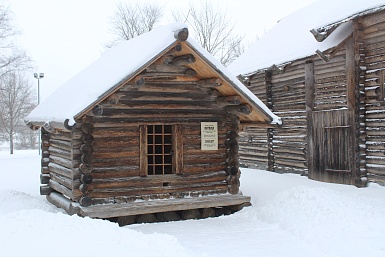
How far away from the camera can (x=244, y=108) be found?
Result: 11.8 meters

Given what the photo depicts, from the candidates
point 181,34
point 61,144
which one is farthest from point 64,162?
point 181,34

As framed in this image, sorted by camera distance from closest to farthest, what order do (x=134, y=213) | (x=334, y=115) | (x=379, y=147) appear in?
(x=134, y=213), (x=379, y=147), (x=334, y=115)

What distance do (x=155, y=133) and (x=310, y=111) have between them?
7.80m

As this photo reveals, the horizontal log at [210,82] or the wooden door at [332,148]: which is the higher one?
the horizontal log at [210,82]

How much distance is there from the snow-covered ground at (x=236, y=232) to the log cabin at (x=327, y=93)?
96.6 inches

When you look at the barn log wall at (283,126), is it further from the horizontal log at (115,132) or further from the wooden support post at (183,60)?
the horizontal log at (115,132)

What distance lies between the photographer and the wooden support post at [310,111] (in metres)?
17.6

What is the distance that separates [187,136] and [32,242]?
5685 millimetres

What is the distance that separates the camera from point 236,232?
33.4 ft

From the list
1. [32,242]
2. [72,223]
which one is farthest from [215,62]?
[32,242]

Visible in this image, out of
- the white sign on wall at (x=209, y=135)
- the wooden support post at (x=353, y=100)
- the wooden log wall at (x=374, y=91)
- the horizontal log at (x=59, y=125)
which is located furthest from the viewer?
the wooden support post at (x=353, y=100)

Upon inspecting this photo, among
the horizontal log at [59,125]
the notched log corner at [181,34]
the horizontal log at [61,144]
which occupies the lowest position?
the horizontal log at [61,144]

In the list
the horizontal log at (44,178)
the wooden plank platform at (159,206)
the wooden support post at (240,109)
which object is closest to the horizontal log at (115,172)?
the wooden plank platform at (159,206)

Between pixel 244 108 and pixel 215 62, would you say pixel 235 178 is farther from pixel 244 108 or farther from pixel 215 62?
pixel 215 62
